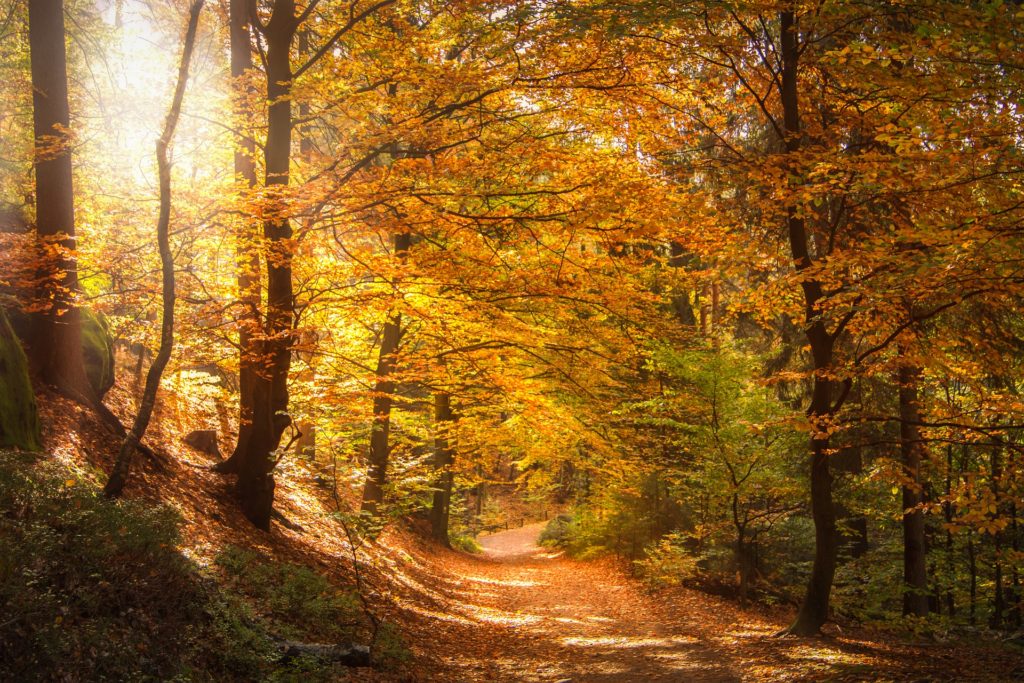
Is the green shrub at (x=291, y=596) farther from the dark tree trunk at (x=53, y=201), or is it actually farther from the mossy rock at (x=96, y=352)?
the mossy rock at (x=96, y=352)

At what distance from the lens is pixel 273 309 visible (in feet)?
29.7

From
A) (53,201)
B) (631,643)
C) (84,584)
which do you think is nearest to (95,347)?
(53,201)

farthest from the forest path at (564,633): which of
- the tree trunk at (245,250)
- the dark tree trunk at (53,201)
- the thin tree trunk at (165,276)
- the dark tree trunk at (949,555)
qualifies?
the dark tree trunk at (53,201)

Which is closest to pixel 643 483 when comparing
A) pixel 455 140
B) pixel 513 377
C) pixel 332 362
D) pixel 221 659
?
pixel 513 377

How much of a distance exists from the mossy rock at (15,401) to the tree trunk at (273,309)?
8.80ft

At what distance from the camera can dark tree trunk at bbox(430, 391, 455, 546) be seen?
17511 millimetres

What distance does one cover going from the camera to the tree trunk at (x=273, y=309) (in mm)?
8703

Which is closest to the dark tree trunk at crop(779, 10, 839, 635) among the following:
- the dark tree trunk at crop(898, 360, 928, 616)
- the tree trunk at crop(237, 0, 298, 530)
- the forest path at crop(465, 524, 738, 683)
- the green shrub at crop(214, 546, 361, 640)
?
the forest path at crop(465, 524, 738, 683)

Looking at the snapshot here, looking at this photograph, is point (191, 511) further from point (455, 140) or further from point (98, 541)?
point (455, 140)

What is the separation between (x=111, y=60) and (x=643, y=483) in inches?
633

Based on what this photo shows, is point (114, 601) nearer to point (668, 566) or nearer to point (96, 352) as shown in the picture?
point (96, 352)

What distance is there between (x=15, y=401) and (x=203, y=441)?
518 centimetres

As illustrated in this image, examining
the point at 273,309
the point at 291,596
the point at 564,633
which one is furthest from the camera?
the point at 564,633

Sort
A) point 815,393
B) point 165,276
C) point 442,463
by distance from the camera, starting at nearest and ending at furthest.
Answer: point 165,276, point 815,393, point 442,463
